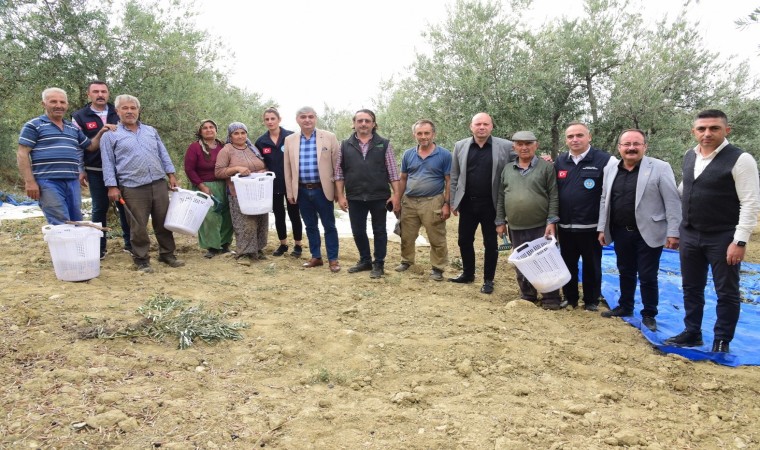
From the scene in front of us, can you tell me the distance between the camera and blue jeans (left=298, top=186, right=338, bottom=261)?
5.67 metres

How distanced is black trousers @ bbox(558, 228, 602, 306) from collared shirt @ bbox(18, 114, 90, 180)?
4.97 m

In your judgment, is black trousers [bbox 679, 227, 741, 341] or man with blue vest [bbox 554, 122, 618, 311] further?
man with blue vest [bbox 554, 122, 618, 311]

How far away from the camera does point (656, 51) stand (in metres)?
8.43

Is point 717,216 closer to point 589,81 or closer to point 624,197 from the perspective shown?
point 624,197

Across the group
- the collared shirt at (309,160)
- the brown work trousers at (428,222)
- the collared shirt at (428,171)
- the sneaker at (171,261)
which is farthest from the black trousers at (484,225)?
the sneaker at (171,261)

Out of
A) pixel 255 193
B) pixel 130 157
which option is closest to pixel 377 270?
pixel 255 193

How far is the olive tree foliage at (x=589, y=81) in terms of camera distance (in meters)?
8.29

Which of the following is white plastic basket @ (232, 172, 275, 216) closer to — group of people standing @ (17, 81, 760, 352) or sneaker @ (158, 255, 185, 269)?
group of people standing @ (17, 81, 760, 352)

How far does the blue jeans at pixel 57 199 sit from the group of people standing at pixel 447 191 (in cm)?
1

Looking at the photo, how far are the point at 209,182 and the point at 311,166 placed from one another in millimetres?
1414

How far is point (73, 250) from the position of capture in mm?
4402

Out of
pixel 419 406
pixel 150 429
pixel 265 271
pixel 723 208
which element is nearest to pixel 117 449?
pixel 150 429

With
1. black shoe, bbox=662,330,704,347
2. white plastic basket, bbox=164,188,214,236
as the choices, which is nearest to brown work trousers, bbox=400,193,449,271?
white plastic basket, bbox=164,188,214,236

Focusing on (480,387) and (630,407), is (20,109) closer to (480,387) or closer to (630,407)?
(480,387)
